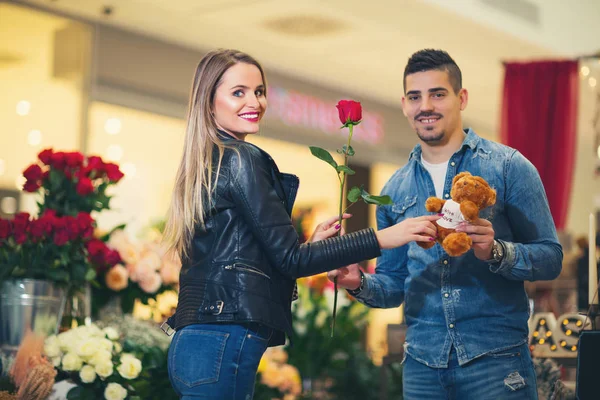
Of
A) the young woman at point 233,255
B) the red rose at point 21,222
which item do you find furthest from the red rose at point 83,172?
the young woman at point 233,255

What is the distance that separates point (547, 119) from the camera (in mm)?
6812

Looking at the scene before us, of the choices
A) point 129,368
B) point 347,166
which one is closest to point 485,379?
point 347,166

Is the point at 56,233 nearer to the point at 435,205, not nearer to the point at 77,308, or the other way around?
the point at 77,308

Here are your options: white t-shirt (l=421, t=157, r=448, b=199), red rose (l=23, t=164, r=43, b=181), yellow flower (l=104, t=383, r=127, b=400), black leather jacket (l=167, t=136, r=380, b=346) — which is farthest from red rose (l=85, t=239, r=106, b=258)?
white t-shirt (l=421, t=157, r=448, b=199)

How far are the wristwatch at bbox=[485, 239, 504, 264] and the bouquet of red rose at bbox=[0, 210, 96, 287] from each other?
1.93m

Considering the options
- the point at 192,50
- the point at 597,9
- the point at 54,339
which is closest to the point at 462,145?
the point at 54,339

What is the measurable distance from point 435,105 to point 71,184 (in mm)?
1868

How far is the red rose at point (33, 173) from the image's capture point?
11.6 feet

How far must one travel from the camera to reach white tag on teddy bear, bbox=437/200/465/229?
2.03m

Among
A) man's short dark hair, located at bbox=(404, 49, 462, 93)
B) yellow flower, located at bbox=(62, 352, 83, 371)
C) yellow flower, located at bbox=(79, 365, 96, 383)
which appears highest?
man's short dark hair, located at bbox=(404, 49, 462, 93)

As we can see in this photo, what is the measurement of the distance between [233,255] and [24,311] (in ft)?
5.40

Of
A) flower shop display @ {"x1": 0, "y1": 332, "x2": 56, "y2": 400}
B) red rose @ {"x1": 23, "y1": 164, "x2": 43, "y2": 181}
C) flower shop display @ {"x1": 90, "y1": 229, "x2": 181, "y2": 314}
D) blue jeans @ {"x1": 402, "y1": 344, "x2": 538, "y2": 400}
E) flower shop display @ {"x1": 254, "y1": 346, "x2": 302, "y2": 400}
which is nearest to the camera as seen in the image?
blue jeans @ {"x1": 402, "y1": 344, "x2": 538, "y2": 400}

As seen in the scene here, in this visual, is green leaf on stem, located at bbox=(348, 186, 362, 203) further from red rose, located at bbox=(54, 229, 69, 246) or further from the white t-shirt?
red rose, located at bbox=(54, 229, 69, 246)

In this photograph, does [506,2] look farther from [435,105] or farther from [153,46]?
[435,105]
